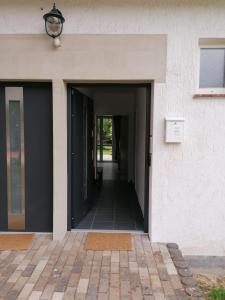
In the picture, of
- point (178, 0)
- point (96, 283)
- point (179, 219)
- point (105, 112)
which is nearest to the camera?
point (96, 283)

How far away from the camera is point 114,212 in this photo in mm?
4578

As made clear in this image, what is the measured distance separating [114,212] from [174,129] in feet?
6.74

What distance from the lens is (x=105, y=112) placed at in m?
7.88

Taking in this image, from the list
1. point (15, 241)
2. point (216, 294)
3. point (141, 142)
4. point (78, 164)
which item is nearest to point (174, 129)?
point (141, 142)

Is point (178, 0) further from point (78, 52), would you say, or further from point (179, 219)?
point (179, 219)

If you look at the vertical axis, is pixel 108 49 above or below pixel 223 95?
above

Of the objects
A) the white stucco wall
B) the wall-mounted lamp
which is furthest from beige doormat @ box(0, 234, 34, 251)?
the wall-mounted lamp

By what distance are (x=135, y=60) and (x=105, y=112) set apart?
466 centimetres

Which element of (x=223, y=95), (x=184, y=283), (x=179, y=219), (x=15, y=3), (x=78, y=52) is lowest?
(x=184, y=283)

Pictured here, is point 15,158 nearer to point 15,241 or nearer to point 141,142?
point 15,241

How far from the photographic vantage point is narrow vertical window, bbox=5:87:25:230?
353 centimetres

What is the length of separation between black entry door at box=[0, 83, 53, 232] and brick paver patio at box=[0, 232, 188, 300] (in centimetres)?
46

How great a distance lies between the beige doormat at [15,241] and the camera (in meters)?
3.23

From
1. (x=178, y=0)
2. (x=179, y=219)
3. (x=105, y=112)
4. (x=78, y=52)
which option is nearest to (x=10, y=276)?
(x=179, y=219)
